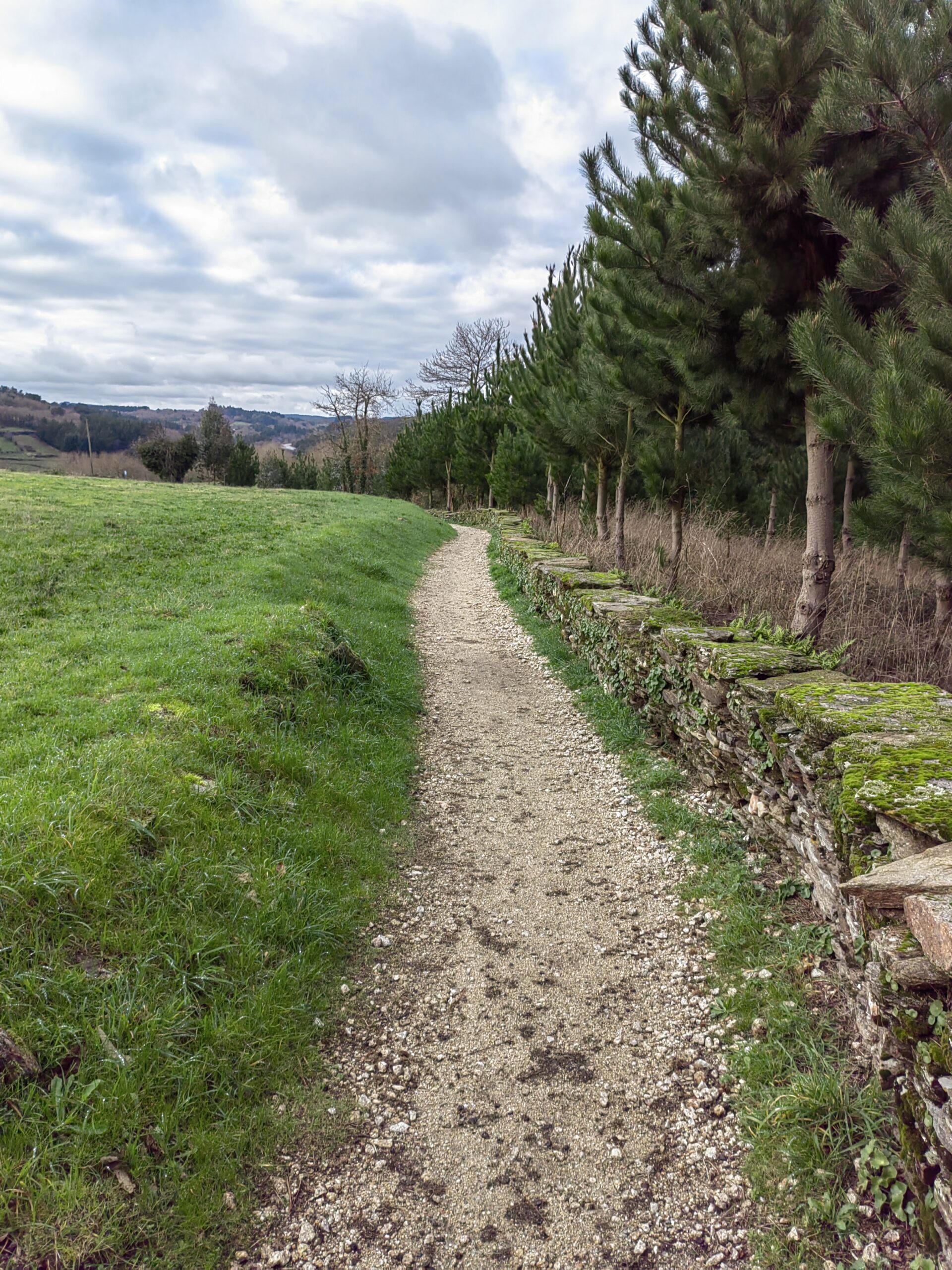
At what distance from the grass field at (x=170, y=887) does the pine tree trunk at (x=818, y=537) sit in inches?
147

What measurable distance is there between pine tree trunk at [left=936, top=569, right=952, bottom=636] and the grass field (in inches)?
181

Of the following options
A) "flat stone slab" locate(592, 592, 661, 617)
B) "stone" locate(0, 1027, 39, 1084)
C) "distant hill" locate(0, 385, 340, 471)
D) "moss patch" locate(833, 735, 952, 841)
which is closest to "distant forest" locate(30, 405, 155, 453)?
"distant hill" locate(0, 385, 340, 471)

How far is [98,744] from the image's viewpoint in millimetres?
3934

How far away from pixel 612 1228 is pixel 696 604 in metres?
6.65

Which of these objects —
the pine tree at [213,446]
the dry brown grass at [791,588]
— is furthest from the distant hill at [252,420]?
the dry brown grass at [791,588]

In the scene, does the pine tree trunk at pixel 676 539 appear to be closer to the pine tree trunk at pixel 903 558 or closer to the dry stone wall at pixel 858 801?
the pine tree trunk at pixel 903 558

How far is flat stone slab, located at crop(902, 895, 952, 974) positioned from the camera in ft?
6.12

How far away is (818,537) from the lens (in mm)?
5840

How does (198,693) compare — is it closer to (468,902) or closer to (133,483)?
(468,902)

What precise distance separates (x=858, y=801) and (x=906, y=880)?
0.56m

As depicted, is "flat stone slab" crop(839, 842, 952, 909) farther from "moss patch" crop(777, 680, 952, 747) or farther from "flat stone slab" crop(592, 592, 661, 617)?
"flat stone slab" crop(592, 592, 661, 617)

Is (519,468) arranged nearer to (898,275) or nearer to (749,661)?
(898,275)

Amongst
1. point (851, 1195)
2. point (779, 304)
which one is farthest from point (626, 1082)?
point (779, 304)

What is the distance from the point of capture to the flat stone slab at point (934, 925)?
187 centimetres
